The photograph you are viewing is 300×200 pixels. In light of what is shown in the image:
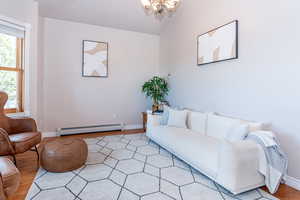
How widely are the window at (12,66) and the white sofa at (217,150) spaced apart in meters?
2.68

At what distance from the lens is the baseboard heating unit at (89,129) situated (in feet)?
13.0

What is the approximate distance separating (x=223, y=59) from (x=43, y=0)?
3580 mm

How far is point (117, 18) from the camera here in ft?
13.4

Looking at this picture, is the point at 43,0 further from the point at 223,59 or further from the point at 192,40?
the point at 223,59

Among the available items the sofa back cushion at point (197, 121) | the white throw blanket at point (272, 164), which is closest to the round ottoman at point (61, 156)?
the sofa back cushion at point (197, 121)

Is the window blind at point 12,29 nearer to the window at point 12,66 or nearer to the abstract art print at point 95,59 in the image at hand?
the window at point 12,66

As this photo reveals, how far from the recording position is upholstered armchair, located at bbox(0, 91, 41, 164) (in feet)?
6.91

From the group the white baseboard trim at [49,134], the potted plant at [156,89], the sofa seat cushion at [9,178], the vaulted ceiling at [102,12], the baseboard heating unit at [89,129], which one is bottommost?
the white baseboard trim at [49,134]

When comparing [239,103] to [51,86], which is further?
[51,86]

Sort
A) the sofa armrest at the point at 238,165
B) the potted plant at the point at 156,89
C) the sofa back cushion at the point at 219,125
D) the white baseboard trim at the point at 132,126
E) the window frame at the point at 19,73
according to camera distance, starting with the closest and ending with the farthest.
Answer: the sofa armrest at the point at 238,165 → the sofa back cushion at the point at 219,125 → the window frame at the point at 19,73 → the potted plant at the point at 156,89 → the white baseboard trim at the point at 132,126

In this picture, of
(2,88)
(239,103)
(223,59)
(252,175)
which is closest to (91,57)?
(2,88)

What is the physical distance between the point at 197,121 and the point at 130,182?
1.62 metres

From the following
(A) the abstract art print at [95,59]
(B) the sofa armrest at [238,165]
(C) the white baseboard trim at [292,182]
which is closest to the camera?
(B) the sofa armrest at [238,165]

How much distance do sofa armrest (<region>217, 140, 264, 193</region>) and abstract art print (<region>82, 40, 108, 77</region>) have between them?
3512mm
